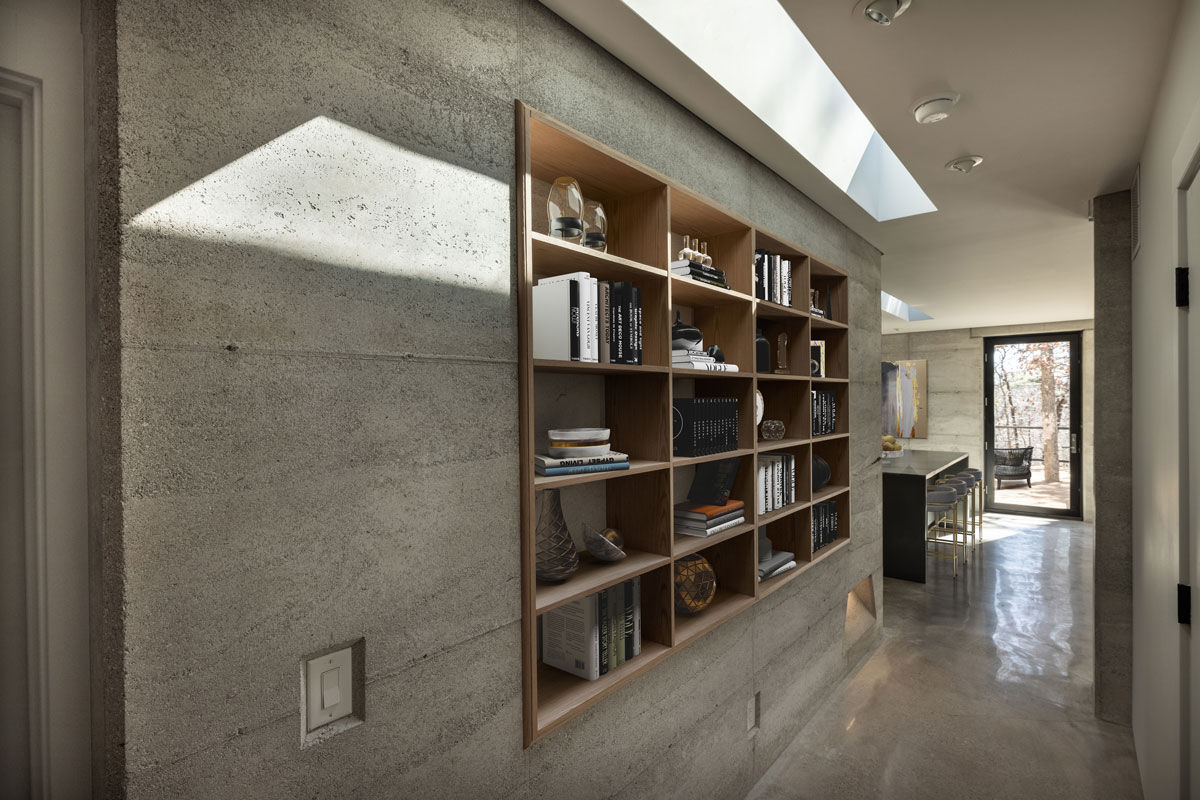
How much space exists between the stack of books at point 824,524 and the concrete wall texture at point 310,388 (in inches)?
72.5

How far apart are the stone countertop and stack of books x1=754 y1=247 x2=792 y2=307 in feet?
11.5

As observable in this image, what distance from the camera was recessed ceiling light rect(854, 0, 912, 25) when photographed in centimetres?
159

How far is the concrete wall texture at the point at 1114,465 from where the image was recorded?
3045 millimetres

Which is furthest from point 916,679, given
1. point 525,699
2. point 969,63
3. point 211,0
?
point 211,0

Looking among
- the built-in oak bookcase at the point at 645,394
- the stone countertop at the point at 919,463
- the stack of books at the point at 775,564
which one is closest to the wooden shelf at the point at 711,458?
the built-in oak bookcase at the point at 645,394

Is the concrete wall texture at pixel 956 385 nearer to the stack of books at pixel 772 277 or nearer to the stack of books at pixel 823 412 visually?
the stack of books at pixel 823 412

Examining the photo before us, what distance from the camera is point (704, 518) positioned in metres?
2.25

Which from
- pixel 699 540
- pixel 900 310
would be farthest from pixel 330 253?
pixel 900 310

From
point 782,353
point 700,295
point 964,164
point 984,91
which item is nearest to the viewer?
point 984,91

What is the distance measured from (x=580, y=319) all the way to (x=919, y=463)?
19.8ft

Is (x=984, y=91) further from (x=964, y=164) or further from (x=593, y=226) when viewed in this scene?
(x=593, y=226)

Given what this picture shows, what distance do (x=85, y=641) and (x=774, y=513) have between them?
7.74 ft

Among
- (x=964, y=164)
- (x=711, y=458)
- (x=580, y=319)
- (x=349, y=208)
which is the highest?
(x=964, y=164)

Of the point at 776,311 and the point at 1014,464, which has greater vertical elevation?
the point at 776,311
